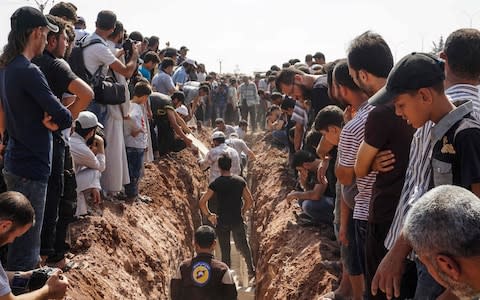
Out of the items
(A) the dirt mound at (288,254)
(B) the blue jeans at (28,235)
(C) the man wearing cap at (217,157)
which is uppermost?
(B) the blue jeans at (28,235)

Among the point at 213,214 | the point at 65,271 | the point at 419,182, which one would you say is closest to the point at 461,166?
the point at 419,182

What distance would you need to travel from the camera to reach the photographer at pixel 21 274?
368 centimetres

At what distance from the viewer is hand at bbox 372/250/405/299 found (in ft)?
10.4

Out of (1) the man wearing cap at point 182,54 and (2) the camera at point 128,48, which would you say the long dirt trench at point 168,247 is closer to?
(2) the camera at point 128,48

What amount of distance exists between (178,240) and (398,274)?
7718 mm

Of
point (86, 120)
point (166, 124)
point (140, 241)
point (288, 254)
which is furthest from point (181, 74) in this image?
point (86, 120)

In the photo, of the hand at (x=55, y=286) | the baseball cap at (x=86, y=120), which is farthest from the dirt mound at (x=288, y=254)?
the baseball cap at (x=86, y=120)

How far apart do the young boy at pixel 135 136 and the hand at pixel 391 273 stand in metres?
6.11

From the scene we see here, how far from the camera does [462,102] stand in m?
3.17

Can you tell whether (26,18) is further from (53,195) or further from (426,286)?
(426,286)

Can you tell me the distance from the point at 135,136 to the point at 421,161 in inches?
246

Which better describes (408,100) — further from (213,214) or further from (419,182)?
(213,214)

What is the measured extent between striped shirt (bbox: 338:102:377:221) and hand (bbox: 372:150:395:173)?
401 millimetres

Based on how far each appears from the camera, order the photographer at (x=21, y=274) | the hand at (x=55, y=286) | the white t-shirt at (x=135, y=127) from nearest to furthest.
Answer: the photographer at (x=21, y=274)
the hand at (x=55, y=286)
the white t-shirt at (x=135, y=127)
